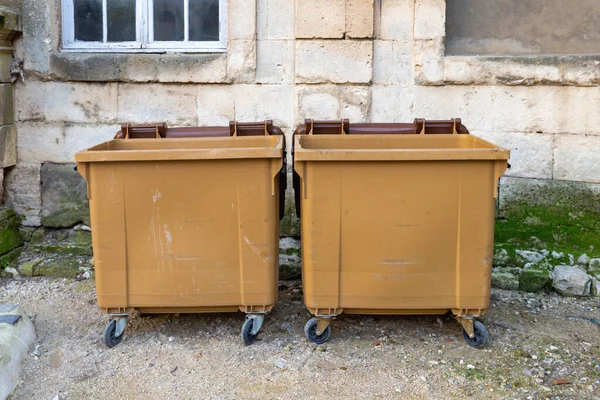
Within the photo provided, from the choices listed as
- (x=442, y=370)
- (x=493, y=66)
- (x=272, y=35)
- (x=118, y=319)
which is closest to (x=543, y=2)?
(x=493, y=66)

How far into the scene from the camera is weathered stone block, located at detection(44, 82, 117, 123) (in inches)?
219

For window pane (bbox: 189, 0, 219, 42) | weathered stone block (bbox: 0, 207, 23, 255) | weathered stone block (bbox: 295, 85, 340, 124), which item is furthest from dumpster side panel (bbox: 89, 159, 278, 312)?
window pane (bbox: 189, 0, 219, 42)

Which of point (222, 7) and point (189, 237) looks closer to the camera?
point (189, 237)

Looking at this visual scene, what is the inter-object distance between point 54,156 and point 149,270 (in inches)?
88.8

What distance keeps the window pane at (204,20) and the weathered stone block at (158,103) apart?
0.46 meters

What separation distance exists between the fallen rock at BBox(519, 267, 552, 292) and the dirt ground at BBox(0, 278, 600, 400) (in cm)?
29

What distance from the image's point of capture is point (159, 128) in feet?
15.1

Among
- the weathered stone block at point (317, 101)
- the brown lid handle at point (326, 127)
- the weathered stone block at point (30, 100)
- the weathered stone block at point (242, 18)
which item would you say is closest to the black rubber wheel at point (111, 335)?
the brown lid handle at point (326, 127)

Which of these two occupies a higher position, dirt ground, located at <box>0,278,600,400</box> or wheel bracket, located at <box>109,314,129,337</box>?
wheel bracket, located at <box>109,314,129,337</box>

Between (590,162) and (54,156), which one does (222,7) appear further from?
(590,162)

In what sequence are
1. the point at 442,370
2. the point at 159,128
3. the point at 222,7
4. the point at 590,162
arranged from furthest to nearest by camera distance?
the point at 222,7 → the point at 590,162 → the point at 159,128 → the point at 442,370

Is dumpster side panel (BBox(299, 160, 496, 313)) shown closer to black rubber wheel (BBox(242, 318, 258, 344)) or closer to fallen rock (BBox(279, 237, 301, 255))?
black rubber wheel (BBox(242, 318, 258, 344))

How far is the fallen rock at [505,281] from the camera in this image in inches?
200

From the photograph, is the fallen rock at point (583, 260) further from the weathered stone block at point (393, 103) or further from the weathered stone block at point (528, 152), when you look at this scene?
the weathered stone block at point (393, 103)
